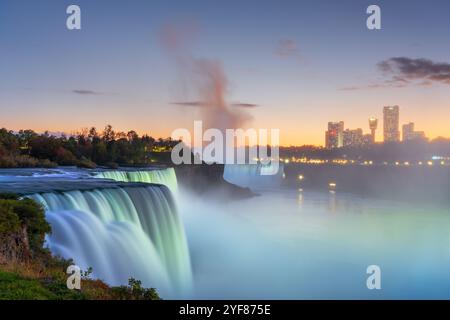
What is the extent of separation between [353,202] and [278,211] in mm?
25506

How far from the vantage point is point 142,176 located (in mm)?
44312

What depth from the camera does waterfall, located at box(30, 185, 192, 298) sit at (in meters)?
17.6

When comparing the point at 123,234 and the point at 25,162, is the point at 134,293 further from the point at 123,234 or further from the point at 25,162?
the point at 25,162

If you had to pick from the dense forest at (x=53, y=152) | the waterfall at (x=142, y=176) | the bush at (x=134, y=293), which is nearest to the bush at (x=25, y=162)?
the dense forest at (x=53, y=152)

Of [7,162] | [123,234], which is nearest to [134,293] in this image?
[123,234]

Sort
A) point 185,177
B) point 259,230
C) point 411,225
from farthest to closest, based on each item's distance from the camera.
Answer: point 185,177
point 411,225
point 259,230

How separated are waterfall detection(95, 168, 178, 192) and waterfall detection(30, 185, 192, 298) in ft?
42.2

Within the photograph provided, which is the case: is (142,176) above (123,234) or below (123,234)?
above

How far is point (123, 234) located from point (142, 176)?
78.3 feet

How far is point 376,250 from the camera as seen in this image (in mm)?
49938

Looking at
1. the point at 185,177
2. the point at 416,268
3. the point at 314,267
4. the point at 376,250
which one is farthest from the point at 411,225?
the point at 185,177

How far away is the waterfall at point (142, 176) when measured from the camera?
131ft
